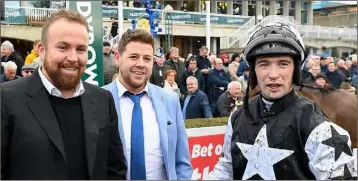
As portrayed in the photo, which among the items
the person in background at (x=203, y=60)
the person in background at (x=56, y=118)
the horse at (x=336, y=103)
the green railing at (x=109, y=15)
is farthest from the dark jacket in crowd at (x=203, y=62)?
the person in background at (x=56, y=118)

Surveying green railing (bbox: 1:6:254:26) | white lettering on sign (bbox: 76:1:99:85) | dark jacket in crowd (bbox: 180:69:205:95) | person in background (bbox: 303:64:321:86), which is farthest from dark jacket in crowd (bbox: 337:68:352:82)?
white lettering on sign (bbox: 76:1:99:85)

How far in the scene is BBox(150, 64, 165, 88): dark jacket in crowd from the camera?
705 cm

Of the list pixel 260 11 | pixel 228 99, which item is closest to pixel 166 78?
pixel 228 99

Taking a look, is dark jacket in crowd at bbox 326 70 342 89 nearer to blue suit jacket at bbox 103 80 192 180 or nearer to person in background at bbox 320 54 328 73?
person in background at bbox 320 54 328 73

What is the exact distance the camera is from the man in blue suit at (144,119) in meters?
2.45

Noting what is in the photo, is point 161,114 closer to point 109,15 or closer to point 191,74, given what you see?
point 191,74

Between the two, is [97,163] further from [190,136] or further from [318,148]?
[190,136]

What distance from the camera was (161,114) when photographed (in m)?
2.54

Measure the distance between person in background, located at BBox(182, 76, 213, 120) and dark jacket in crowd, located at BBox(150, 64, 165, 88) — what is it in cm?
59

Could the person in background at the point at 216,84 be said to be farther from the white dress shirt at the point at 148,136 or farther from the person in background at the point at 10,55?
the white dress shirt at the point at 148,136

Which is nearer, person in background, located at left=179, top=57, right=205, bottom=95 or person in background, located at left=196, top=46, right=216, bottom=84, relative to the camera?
person in background, located at left=179, top=57, right=205, bottom=95

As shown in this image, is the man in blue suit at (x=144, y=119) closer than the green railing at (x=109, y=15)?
Yes

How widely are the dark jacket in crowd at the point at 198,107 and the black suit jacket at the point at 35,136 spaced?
4.72m

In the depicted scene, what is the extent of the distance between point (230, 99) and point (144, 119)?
4.27 metres
